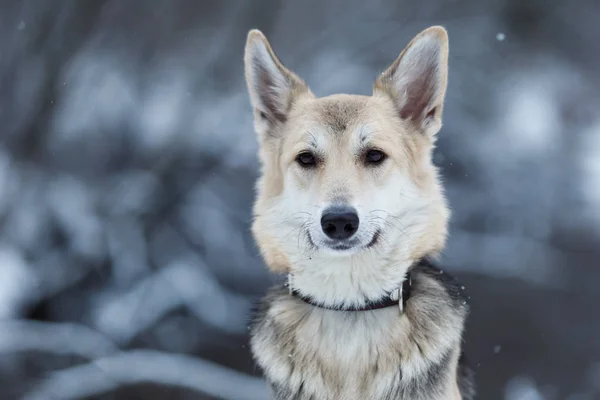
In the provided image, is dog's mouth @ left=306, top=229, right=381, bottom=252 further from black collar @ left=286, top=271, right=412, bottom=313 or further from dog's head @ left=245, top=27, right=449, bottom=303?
black collar @ left=286, top=271, right=412, bottom=313

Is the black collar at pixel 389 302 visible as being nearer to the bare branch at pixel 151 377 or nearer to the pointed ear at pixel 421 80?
the pointed ear at pixel 421 80

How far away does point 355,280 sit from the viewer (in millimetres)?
1870

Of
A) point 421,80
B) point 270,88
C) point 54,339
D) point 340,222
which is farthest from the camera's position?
point 54,339

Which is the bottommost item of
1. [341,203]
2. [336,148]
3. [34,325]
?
[34,325]

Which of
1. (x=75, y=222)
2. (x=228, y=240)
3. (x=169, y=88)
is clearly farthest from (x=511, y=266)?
(x=75, y=222)

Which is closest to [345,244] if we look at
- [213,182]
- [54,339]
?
[213,182]

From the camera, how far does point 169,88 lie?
3.52 meters

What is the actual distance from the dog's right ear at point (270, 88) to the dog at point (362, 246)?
0.01 meters

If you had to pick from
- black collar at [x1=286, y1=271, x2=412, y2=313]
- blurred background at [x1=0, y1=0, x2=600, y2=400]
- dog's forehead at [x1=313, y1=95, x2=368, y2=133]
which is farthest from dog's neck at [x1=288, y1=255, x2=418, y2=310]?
blurred background at [x1=0, y1=0, x2=600, y2=400]

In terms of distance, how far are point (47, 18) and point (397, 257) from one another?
2.95 metres

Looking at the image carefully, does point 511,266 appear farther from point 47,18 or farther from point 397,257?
point 47,18

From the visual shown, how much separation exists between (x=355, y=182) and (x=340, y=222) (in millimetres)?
199

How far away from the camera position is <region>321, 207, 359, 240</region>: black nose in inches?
65.9

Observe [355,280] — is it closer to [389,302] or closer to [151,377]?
[389,302]
